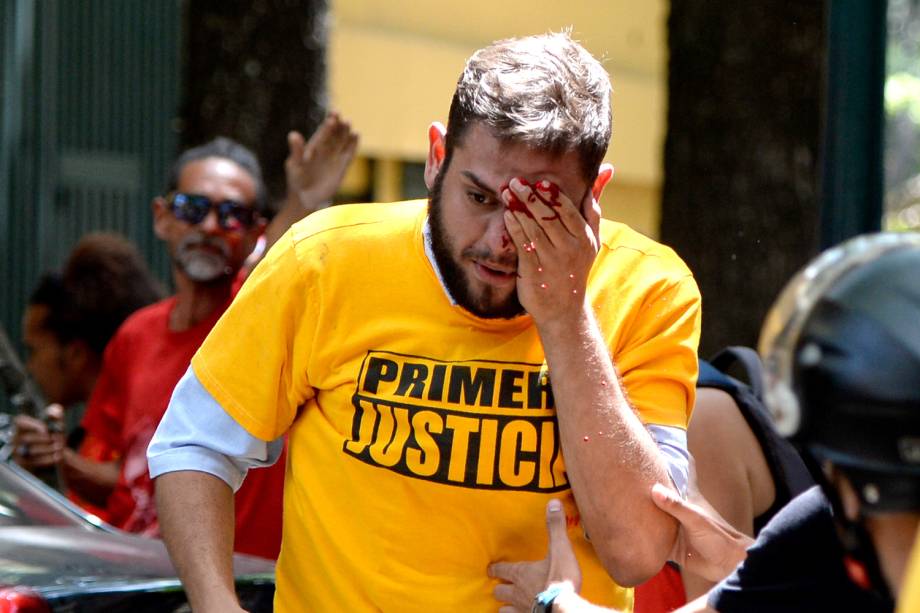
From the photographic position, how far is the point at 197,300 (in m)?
5.04

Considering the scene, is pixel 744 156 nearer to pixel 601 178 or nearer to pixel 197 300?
pixel 197 300

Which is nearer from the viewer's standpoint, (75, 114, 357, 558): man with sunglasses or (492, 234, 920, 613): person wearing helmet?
(492, 234, 920, 613): person wearing helmet

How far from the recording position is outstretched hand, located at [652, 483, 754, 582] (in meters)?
2.74

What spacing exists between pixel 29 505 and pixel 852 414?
3003mm

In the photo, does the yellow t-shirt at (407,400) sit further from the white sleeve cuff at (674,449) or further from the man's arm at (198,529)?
the man's arm at (198,529)

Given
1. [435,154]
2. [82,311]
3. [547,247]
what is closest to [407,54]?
[82,311]

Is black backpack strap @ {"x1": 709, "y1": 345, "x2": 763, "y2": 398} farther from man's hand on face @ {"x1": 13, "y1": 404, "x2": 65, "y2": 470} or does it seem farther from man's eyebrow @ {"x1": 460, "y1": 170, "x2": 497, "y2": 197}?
man's hand on face @ {"x1": 13, "y1": 404, "x2": 65, "y2": 470}

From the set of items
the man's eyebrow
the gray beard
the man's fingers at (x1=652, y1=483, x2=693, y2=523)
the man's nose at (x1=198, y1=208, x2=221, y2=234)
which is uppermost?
the man's eyebrow

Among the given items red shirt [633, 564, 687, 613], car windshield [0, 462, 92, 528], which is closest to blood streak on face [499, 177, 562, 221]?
red shirt [633, 564, 687, 613]

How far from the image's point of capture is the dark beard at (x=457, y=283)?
2.85 meters

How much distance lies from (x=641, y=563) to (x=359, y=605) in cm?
52

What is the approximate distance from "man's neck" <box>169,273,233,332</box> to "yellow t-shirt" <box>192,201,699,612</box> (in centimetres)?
206

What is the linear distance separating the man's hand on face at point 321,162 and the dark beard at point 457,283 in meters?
1.88

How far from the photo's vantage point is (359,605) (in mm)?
2832
